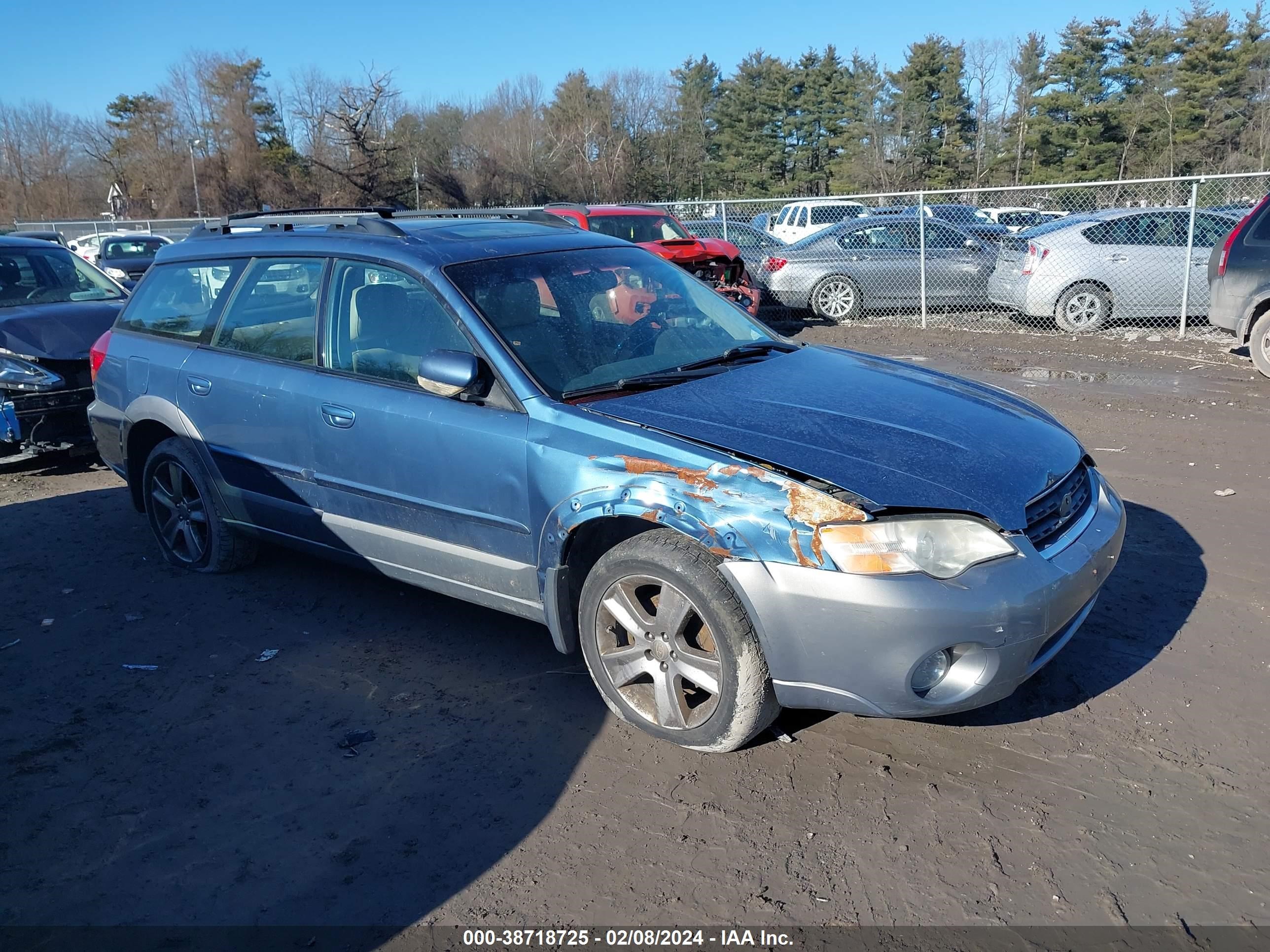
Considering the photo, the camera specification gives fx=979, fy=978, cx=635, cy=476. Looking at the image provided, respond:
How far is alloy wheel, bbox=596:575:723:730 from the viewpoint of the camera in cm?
326

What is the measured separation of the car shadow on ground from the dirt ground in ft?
0.04

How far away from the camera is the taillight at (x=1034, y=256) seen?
12.6 meters

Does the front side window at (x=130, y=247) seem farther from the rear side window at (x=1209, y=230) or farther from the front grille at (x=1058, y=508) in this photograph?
the front grille at (x=1058, y=508)

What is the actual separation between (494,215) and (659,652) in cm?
304

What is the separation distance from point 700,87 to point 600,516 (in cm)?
5992

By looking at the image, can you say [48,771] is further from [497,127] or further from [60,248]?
[497,127]

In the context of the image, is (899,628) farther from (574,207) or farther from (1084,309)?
(574,207)

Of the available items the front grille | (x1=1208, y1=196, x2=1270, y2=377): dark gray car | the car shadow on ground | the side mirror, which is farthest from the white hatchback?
the side mirror

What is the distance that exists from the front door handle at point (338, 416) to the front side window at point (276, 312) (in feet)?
0.96

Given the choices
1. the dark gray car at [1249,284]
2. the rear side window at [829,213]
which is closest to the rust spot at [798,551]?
the dark gray car at [1249,284]

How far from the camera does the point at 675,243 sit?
13.6 meters

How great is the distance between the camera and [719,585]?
3133mm

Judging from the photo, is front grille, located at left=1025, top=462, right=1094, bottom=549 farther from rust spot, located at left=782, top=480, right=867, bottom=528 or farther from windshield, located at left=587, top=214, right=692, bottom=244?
windshield, located at left=587, top=214, right=692, bottom=244

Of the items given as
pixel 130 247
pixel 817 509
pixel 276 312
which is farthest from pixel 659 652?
pixel 130 247
